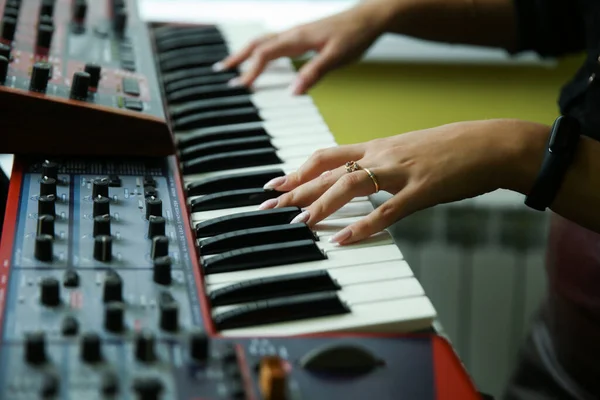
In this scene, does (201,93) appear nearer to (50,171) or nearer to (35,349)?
(50,171)

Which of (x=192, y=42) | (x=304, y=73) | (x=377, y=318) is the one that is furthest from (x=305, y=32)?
(x=377, y=318)

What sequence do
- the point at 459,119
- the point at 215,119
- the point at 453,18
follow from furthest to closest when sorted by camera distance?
the point at 459,119 → the point at 453,18 → the point at 215,119

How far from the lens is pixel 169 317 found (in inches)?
34.9

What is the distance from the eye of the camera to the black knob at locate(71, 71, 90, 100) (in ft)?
4.21

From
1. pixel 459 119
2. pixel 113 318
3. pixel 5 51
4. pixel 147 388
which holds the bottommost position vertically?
pixel 147 388

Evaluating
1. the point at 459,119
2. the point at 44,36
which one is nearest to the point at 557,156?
the point at 44,36

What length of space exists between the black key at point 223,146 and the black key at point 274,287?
428mm

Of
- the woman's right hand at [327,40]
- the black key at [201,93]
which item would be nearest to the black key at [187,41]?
the woman's right hand at [327,40]

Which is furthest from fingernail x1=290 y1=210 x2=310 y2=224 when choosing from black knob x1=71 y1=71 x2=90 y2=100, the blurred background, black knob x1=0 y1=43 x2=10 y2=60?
the blurred background

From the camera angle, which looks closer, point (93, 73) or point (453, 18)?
point (93, 73)

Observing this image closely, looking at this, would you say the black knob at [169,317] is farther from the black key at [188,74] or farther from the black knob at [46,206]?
the black key at [188,74]

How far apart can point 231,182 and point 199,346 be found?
0.51m

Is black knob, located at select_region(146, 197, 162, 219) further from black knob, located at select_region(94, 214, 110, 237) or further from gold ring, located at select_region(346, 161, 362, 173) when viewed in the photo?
gold ring, located at select_region(346, 161, 362, 173)

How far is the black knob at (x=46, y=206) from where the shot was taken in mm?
1104
